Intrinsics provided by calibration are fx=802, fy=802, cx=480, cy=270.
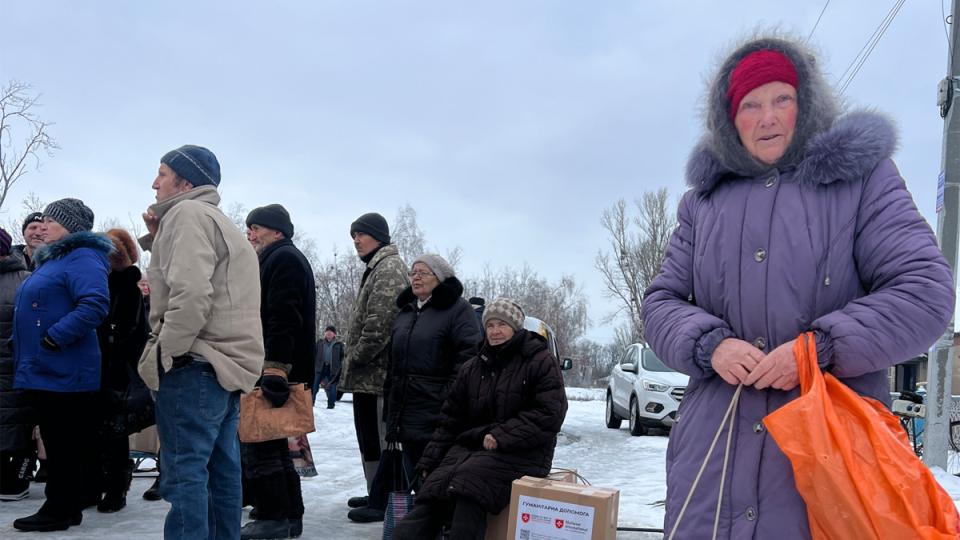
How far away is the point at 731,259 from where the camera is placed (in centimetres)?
204

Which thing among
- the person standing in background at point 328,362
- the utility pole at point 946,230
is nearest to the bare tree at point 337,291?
the person standing in background at point 328,362

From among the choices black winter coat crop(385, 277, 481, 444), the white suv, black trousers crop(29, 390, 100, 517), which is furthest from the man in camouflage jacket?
the white suv

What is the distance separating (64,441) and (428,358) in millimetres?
2397

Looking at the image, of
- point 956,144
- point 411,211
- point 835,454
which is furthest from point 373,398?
point 411,211

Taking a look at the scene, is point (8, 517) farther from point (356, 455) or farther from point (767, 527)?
point (767, 527)

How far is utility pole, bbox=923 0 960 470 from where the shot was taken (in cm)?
833

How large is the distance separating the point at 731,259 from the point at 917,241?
1.37ft

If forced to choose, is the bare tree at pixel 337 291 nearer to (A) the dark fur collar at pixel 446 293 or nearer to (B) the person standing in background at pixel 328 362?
(B) the person standing in background at pixel 328 362

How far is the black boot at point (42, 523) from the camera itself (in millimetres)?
5012

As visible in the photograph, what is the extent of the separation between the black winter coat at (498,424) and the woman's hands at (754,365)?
9.43 ft

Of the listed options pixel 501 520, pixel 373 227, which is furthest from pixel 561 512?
pixel 373 227

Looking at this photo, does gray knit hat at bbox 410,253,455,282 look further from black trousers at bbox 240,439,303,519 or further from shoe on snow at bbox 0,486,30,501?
shoe on snow at bbox 0,486,30,501

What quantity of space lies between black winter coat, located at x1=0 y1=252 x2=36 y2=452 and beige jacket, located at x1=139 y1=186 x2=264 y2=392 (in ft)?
9.12

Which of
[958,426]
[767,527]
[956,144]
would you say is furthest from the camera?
[958,426]
